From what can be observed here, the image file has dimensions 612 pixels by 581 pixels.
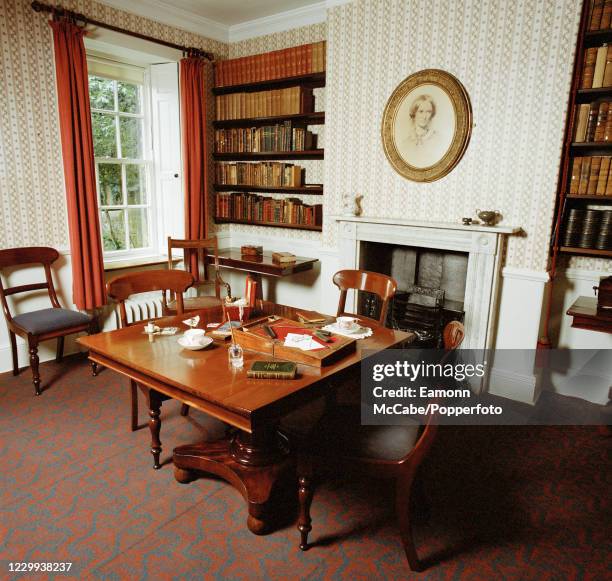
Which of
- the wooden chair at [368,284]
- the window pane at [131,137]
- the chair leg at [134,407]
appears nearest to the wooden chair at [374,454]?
the wooden chair at [368,284]

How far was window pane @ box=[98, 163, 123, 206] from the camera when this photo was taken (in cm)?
437

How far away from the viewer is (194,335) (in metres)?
2.21

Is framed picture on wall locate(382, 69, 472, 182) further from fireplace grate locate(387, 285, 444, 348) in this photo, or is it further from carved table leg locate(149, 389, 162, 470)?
carved table leg locate(149, 389, 162, 470)

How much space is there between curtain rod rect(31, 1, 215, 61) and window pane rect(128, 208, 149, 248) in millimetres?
1475

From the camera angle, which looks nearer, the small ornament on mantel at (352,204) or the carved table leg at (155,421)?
the carved table leg at (155,421)

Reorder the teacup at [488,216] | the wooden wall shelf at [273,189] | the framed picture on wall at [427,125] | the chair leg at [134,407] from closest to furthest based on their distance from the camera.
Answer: the chair leg at [134,407]
the teacup at [488,216]
the framed picture on wall at [427,125]
the wooden wall shelf at [273,189]

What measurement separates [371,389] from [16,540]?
1.63 metres

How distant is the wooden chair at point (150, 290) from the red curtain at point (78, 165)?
1078 mm

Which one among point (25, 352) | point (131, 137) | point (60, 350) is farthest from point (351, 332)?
point (131, 137)

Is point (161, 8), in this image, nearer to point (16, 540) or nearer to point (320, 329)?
point (320, 329)

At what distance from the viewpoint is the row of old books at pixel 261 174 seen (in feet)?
14.6

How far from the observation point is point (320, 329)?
231cm

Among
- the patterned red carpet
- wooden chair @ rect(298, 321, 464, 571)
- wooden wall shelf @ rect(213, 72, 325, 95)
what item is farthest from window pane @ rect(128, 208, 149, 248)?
wooden chair @ rect(298, 321, 464, 571)

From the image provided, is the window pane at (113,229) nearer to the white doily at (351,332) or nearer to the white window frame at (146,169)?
the white window frame at (146,169)
